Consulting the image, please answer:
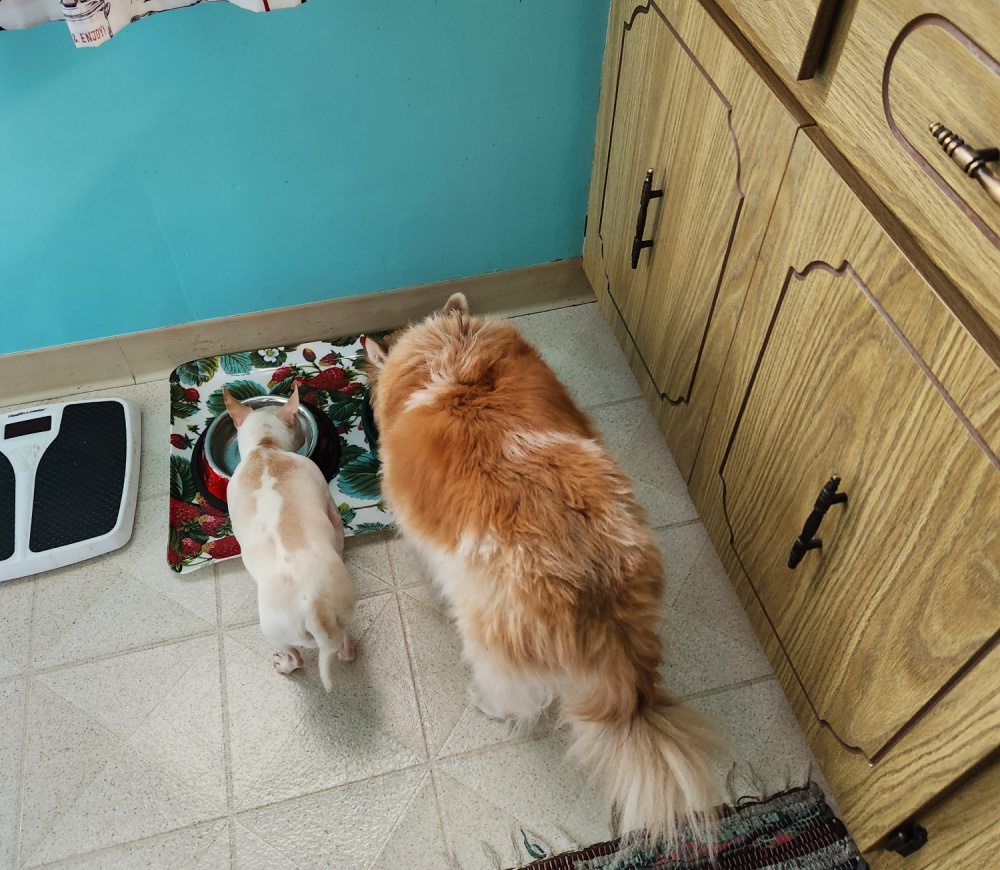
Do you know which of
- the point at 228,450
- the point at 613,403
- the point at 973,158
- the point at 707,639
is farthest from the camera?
the point at 613,403

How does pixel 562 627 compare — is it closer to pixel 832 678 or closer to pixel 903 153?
pixel 832 678

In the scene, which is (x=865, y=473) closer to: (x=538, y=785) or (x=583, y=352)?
(x=538, y=785)

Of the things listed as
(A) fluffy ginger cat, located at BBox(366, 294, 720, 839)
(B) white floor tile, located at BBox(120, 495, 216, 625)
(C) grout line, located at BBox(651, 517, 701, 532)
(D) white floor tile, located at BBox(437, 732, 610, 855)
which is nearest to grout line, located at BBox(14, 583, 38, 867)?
(B) white floor tile, located at BBox(120, 495, 216, 625)

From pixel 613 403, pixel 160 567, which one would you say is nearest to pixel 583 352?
pixel 613 403

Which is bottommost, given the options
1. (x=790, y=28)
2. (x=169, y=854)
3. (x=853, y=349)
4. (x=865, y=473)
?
(x=169, y=854)

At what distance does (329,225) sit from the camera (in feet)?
5.30

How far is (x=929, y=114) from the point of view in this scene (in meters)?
0.69

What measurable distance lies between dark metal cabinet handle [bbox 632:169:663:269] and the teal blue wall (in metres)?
0.35

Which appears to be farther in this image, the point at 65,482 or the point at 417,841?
the point at 65,482

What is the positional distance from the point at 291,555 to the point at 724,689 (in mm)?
780

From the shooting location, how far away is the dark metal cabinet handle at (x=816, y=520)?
90 cm

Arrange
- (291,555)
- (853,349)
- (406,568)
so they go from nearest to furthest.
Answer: (853,349) → (291,555) → (406,568)

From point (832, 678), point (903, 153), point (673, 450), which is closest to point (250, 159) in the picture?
point (673, 450)

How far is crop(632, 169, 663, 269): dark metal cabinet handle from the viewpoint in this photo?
1267mm
